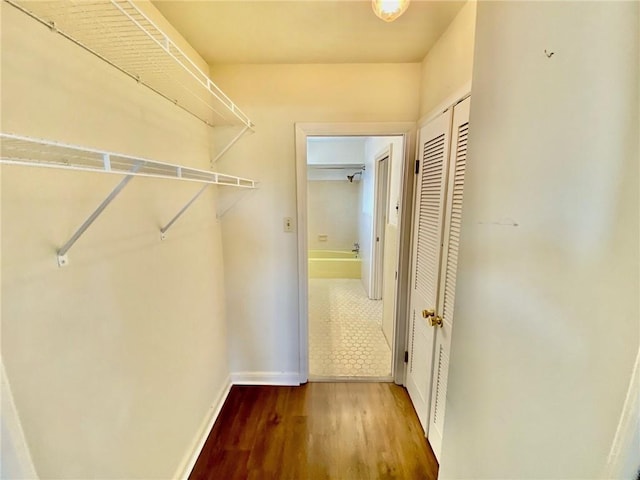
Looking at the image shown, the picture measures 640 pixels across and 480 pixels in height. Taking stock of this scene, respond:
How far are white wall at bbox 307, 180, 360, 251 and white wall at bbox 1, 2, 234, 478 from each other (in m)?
4.35

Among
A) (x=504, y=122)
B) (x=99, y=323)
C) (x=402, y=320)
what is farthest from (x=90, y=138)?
(x=402, y=320)

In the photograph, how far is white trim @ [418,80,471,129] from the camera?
1200 mm

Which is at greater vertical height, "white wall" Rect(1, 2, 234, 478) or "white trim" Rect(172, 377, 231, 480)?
"white wall" Rect(1, 2, 234, 478)

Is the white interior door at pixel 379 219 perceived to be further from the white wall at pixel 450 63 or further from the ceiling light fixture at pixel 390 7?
the ceiling light fixture at pixel 390 7

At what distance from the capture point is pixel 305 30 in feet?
4.67

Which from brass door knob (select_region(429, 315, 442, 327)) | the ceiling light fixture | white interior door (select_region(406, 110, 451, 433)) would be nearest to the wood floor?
white interior door (select_region(406, 110, 451, 433))

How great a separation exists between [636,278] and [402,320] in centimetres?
185

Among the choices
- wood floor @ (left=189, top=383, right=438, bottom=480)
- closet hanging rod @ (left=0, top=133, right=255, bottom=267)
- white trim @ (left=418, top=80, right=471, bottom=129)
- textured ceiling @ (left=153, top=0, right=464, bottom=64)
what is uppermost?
textured ceiling @ (left=153, top=0, right=464, bottom=64)

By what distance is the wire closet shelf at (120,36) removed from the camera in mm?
733

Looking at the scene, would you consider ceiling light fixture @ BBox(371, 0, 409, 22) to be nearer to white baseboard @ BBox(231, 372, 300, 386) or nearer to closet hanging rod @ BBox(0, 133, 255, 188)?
closet hanging rod @ BBox(0, 133, 255, 188)

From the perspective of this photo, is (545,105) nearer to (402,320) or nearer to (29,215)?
(29,215)

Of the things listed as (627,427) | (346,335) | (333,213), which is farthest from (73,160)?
(333,213)

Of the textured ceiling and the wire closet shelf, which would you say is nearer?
the wire closet shelf

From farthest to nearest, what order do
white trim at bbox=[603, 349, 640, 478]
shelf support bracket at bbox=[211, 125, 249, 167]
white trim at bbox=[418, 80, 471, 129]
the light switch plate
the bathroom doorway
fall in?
1. the bathroom doorway
2. the light switch plate
3. shelf support bracket at bbox=[211, 125, 249, 167]
4. white trim at bbox=[418, 80, 471, 129]
5. white trim at bbox=[603, 349, 640, 478]
